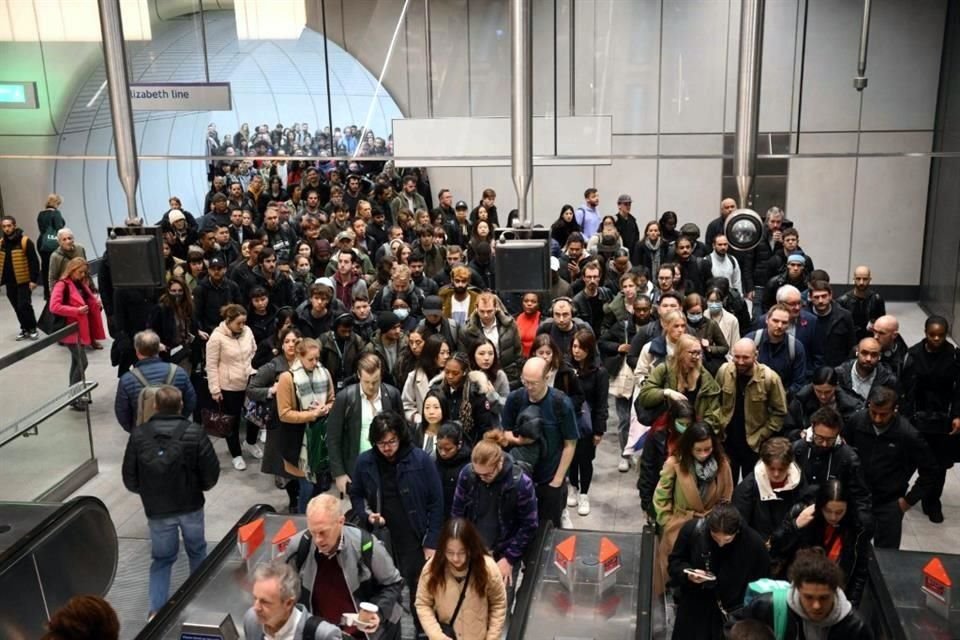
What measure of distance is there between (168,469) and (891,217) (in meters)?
11.6

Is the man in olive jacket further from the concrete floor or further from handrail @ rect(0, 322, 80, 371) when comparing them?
handrail @ rect(0, 322, 80, 371)

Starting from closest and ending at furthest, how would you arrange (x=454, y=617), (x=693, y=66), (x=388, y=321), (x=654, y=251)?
(x=454, y=617) < (x=388, y=321) < (x=654, y=251) < (x=693, y=66)

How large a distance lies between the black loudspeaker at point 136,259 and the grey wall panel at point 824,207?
11.7 meters

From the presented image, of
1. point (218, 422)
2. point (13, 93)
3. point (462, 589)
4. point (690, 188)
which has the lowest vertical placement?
point (218, 422)

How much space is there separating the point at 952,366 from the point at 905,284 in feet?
25.7

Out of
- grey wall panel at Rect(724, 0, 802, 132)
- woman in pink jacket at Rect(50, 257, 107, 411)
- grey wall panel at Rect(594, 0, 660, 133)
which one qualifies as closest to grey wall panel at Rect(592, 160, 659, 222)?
grey wall panel at Rect(594, 0, 660, 133)

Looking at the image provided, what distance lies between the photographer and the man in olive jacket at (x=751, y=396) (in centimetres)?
718

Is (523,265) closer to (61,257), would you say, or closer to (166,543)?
(166,543)

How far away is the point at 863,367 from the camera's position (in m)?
7.40

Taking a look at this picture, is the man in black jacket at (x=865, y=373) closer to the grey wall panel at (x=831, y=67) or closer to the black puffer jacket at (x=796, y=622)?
the black puffer jacket at (x=796, y=622)

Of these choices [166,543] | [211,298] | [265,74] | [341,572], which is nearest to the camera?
[341,572]

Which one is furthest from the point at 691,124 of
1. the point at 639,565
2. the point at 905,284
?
the point at 639,565

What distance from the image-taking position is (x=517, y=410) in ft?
22.7

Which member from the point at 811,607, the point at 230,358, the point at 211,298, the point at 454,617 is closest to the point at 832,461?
the point at 811,607
